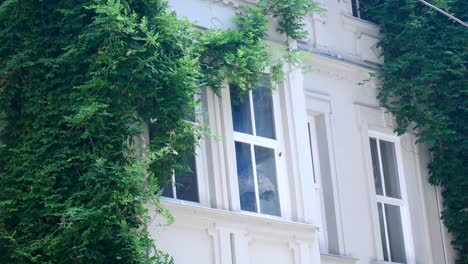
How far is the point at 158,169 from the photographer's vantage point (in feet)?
47.1

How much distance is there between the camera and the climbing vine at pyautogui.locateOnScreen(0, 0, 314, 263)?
44.1 ft

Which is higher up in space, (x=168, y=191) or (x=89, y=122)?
(x=89, y=122)

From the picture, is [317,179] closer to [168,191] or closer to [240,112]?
[240,112]

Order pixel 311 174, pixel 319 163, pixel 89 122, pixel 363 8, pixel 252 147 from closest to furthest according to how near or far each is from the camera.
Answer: pixel 89 122 < pixel 252 147 < pixel 311 174 < pixel 319 163 < pixel 363 8

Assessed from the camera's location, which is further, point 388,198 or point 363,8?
point 363,8

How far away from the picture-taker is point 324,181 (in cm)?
1933

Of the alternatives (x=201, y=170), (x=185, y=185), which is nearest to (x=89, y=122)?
(x=185, y=185)

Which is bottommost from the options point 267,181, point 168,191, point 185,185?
point 168,191

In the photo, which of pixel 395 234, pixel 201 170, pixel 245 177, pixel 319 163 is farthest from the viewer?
pixel 395 234

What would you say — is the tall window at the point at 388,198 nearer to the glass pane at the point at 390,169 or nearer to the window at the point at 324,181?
the glass pane at the point at 390,169

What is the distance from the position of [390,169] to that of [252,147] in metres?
4.71

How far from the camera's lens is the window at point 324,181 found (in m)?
18.9

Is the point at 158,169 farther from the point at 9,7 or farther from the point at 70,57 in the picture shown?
the point at 9,7

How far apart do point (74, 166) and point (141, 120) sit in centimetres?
116
